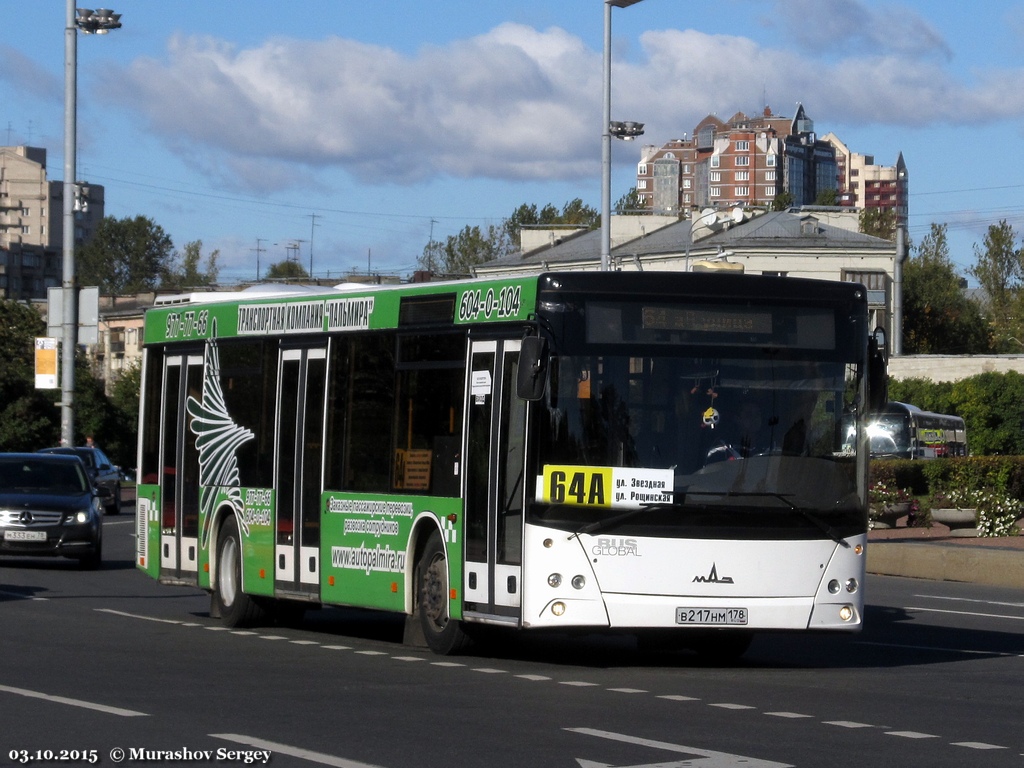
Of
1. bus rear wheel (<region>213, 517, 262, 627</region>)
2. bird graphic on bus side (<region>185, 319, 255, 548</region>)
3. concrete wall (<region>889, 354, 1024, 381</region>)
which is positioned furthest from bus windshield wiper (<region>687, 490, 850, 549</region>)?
concrete wall (<region>889, 354, 1024, 381</region>)

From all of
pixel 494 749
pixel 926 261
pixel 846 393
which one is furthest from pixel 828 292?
pixel 926 261

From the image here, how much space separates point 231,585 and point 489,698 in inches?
259

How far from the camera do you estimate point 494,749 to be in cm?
897

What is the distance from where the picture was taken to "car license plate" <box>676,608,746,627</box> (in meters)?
12.8

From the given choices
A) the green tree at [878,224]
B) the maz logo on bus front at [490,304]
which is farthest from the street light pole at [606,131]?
the green tree at [878,224]

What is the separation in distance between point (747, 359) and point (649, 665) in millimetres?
2478

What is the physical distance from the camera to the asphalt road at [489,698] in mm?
8883

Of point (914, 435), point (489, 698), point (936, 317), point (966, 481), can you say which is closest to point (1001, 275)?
point (936, 317)

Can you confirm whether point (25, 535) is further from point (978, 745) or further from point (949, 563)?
point (978, 745)

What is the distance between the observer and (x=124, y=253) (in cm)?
18425

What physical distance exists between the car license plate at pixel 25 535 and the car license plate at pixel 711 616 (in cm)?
1455

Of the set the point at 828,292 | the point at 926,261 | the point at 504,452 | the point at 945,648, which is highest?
the point at 926,261

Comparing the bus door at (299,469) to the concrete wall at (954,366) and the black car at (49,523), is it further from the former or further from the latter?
the concrete wall at (954,366)

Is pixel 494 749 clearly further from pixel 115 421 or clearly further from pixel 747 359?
pixel 115 421
